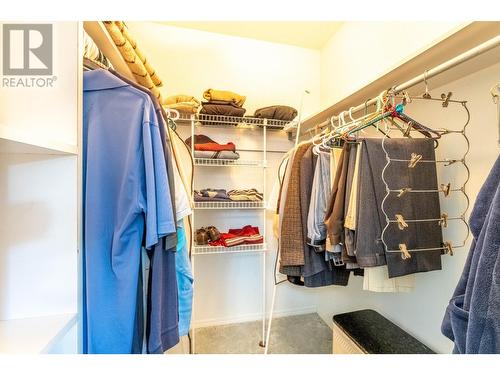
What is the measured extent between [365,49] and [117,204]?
6.08 ft

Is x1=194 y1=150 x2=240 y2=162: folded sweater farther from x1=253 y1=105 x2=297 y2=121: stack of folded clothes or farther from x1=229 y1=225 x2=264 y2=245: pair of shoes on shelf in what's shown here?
x1=229 y1=225 x2=264 y2=245: pair of shoes on shelf

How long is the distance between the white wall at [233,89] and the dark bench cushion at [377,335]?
83 centimetres

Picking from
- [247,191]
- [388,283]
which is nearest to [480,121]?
[388,283]

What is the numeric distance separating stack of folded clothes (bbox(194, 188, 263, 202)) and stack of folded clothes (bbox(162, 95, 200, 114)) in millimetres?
612

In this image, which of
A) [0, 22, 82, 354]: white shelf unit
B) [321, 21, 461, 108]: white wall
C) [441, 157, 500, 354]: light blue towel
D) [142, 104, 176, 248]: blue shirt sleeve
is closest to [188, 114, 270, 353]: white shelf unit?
[321, 21, 461, 108]: white wall

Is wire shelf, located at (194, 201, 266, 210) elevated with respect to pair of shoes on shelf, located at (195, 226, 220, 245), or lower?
elevated

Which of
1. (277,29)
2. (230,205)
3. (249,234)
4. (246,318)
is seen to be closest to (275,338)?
(246,318)

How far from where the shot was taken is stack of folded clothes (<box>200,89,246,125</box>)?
1.63 meters

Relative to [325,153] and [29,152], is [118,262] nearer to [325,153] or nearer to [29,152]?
[29,152]

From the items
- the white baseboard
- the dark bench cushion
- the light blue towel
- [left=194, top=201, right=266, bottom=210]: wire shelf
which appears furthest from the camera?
the white baseboard

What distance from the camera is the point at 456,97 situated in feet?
3.30

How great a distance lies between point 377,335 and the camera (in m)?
1.20

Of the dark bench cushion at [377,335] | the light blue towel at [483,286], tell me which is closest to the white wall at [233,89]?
the dark bench cushion at [377,335]

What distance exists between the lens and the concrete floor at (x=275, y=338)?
5.48 feet
